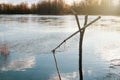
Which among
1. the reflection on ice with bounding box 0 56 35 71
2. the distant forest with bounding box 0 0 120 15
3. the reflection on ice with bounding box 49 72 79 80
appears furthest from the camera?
the distant forest with bounding box 0 0 120 15

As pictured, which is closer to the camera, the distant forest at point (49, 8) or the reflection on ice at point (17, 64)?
the reflection on ice at point (17, 64)

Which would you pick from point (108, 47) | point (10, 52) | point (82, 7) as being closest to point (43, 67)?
point (10, 52)

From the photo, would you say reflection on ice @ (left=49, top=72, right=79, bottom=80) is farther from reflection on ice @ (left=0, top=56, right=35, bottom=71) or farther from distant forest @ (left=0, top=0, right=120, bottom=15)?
distant forest @ (left=0, top=0, right=120, bottom=15)

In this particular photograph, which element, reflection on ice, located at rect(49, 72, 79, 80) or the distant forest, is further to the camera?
the distant forest

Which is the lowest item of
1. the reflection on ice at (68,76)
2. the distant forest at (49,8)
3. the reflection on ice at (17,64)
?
the distant forest at (49,8)

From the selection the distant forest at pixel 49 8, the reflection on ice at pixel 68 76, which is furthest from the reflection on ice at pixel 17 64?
the distant forest at pixel 49 8

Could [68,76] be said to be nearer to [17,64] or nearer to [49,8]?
[17,64]

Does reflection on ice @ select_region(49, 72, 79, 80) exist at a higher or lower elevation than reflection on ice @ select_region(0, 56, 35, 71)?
higher

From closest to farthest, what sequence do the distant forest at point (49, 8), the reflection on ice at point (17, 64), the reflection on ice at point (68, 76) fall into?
the reflection on ice at point (68, 76), the reflection on ice at point (17, 64), the distant forest at point (49, 8)

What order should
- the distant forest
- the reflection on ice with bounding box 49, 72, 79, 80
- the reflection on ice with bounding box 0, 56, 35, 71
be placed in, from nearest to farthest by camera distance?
the reflection on ice with bounding box 49, 72, 79, 80
the reflection on ice with bounding box 0, 56, 35, 71
the distant forest

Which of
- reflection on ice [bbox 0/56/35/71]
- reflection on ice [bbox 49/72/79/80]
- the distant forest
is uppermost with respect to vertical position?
reflection on ice [bbox 49/72/79/80]

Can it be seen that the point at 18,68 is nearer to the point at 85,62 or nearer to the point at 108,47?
the point at 85,62

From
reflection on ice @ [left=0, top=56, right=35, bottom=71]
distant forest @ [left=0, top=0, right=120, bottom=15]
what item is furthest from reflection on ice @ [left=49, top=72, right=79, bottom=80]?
distant forest @ [left=0, top=0, right=120, bottom=15]

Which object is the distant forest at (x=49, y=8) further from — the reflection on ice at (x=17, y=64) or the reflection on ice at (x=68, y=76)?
the reflection on ice at (x=68, y=76)
